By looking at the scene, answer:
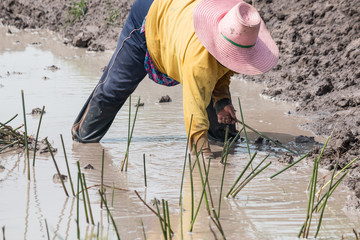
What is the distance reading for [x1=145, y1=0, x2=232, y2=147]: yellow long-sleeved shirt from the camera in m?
4.18

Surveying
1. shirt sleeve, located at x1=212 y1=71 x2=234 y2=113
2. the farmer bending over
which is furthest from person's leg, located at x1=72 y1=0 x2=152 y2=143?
shirt sleeve, located at x1=212 y1=71 x2=234 y2=113

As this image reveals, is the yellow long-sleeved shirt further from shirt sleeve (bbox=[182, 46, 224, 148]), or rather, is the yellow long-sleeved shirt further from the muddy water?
the muddy water

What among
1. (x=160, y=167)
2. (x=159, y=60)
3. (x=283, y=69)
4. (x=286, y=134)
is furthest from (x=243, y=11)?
(x=283, y=69)

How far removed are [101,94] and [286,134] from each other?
1.73m

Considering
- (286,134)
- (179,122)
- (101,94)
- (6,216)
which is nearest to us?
(6,216)

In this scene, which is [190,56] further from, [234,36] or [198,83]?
[234,36]

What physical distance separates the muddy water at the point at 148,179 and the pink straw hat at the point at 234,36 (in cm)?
81

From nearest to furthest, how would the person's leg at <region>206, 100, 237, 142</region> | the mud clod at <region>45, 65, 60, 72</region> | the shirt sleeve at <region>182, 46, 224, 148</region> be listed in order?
the shirt sleeve at <region>182, 46, 224, 148</region>
the person's leg at <region>206, 100, 237, 142</region>
the mud clod at <region>45, 65, 60, 72</region>

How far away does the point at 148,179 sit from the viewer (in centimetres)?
431

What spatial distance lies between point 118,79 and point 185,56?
88 cm

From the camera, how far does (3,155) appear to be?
485 centimetres

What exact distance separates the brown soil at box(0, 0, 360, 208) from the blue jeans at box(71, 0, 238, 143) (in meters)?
1.17

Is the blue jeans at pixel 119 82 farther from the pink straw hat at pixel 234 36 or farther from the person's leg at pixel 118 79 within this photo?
the pink straw hat at pixel 234 36

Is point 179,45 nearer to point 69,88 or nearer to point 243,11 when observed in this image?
point 243,11
